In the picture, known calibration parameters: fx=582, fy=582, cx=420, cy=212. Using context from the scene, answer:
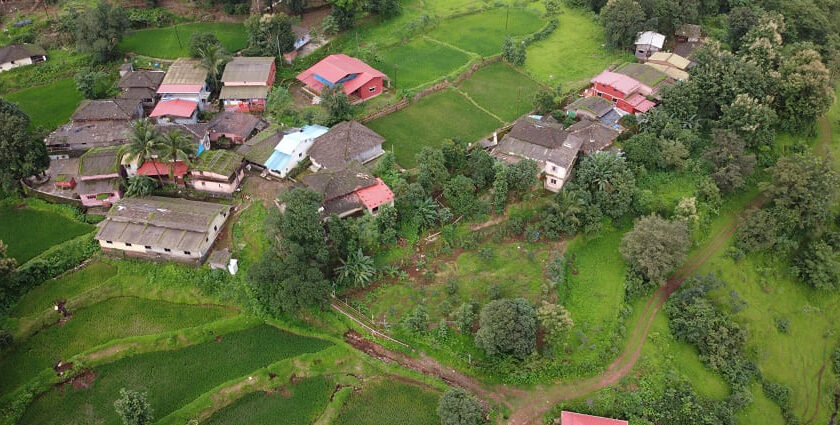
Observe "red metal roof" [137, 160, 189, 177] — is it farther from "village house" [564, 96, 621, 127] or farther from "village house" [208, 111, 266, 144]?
"village house" [564, 96, 621, 127]

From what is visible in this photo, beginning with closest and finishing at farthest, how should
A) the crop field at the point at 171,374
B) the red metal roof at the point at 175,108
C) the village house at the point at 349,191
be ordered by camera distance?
the crop field at the point at 171,374, the village house at the point at 349,191, the red metal roof at the point at 175,108

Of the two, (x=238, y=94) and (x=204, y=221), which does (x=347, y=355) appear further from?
(x=238, y=94)

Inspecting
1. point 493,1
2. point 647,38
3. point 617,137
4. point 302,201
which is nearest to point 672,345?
point 617,137

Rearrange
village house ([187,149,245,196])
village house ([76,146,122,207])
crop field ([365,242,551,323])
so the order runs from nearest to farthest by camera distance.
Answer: crop field ([365,242,551,323])
village house ([76,146,122,207])
village house ([187,149,245,196])

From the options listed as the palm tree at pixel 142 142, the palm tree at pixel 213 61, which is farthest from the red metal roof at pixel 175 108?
the palm tree at pixel 142 142

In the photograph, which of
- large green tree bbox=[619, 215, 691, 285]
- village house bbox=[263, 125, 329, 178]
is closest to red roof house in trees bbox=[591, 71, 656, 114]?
large green tree bbox=[619, 215, 691, 285]

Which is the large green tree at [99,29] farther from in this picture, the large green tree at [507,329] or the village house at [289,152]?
the large green tree at [507,329]
